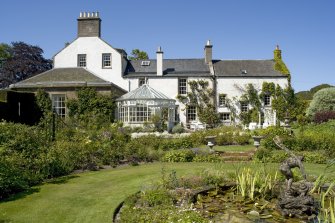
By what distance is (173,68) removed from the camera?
1297 inches

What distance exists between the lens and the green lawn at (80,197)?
23.1 ft

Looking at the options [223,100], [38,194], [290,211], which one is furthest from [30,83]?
[290,211]

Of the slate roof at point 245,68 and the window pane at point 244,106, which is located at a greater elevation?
the slate roof at point 245,68

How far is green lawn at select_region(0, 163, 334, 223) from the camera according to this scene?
23.1ft

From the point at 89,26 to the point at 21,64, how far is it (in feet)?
56.7

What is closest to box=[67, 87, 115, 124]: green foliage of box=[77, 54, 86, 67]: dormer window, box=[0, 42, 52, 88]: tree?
box=[77, 54, 86, 67]: dormer window

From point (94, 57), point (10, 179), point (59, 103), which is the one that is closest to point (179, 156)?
point (10, 179)

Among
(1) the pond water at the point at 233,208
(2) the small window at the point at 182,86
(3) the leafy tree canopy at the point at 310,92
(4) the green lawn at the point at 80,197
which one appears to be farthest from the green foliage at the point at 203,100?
(3) the leafy tree canopy at the point at 310,92

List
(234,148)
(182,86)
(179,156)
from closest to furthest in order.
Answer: (179,156)
(234,148)
(182,86)

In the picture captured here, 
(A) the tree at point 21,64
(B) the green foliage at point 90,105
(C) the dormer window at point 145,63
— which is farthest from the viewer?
(A) the tree at point 21,64

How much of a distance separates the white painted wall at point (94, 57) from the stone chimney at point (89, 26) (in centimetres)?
45

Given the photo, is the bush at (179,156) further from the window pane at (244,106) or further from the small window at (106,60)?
the small window at (106,60)

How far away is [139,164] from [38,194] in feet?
16.9

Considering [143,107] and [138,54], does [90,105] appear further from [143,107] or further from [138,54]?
[138,54]
